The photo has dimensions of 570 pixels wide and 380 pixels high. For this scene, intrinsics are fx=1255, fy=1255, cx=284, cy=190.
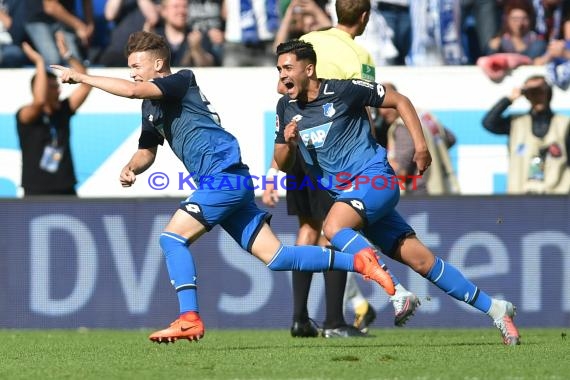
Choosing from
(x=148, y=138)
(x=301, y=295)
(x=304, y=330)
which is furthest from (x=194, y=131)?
(x=304, y=330)

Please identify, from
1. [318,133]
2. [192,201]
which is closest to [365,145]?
[318,133]

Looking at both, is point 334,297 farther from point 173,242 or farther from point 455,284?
point 173,242

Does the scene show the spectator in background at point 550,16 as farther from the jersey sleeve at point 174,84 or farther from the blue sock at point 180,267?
the blue sock at point 180,267

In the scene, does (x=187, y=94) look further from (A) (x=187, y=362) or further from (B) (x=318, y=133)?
(A) (x=187, y=362)

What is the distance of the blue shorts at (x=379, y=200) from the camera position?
24.7 ft

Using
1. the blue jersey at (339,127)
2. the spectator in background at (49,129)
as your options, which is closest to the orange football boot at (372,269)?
the blue jersey at (339,127)

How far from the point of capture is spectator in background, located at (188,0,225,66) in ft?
41.7

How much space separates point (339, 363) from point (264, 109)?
576cm

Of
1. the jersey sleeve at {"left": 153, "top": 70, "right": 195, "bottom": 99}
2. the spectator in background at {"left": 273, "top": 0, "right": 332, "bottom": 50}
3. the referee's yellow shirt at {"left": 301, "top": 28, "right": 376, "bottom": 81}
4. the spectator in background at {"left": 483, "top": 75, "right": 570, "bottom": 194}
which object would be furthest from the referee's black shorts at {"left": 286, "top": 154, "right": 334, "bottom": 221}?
→ the spectator in background at {"left": 273, "top": 0, "right": 332, "bottom": 50}

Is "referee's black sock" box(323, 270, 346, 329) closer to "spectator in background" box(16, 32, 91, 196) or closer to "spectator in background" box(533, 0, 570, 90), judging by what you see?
"spectator in background" box(16, 32, 91, 196)

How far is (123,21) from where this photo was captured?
1285 centimetres

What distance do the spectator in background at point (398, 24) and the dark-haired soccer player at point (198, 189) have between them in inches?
203

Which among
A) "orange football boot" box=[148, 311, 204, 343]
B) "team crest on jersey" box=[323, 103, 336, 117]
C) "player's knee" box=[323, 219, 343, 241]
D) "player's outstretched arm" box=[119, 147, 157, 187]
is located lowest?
"orange football boot" box=[148, 311, 204, 343]

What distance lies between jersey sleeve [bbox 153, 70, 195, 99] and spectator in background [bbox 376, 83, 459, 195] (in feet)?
12.1
